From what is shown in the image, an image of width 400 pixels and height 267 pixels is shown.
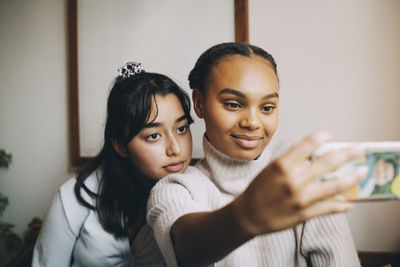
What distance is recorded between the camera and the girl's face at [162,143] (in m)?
0.76

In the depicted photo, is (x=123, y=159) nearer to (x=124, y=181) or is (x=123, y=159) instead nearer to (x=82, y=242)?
(x=124, y=181)

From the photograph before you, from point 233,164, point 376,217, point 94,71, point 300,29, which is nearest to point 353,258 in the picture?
point 233,164

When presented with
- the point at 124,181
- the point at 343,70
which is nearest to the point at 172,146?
the point at 124,181

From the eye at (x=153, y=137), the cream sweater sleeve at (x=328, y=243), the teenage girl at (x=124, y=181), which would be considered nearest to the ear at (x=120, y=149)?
the teenage girl at (x=124, y=181)

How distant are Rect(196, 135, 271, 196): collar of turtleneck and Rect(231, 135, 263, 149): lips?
5cm

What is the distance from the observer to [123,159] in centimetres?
95

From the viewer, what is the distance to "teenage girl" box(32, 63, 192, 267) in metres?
0.77

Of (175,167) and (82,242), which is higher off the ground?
(175,167)

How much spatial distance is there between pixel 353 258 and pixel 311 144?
1.32ft

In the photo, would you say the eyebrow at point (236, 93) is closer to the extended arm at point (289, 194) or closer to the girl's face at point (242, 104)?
the girl's face at point (242, 104)

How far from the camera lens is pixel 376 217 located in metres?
1.13

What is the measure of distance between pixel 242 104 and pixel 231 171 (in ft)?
0.52

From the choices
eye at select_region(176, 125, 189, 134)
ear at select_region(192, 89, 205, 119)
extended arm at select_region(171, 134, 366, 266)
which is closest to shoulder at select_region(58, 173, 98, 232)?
eye at select_region(176, 125, 189, 134)

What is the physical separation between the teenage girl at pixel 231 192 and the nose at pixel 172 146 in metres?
0.08
